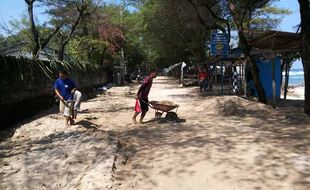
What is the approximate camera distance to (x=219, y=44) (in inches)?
840

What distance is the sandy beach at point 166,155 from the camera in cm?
689

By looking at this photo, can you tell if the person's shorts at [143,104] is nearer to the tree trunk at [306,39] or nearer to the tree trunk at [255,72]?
the tree trunk at [306,39]

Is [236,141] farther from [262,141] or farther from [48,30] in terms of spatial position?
[48,30]

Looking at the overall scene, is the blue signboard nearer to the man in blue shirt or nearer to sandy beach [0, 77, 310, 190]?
sandy beach [0, 77, 310, 190]

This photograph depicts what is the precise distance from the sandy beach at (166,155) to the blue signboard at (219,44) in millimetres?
8187

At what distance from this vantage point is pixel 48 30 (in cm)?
2920

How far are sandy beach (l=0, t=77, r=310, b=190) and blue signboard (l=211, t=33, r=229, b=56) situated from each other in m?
8.19

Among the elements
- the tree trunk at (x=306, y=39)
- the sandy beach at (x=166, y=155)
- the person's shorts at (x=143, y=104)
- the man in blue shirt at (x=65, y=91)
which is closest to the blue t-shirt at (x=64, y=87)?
the man in blue shirt at (x=65, y=91)

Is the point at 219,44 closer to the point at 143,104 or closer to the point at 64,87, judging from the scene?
the point at 143,104

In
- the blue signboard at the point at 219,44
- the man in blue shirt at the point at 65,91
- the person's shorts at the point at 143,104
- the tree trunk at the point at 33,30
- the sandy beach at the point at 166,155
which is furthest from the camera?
the blue signboard at the point at 219,44

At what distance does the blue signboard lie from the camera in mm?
21281

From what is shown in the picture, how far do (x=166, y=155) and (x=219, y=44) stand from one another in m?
13.6

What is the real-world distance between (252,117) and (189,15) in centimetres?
1728

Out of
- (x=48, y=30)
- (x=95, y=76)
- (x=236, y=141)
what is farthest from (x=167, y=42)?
(x=236, y=141)
